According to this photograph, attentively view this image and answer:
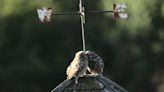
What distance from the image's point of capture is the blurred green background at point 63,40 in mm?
10273

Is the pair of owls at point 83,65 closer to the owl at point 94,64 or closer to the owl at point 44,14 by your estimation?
the owl at point 94,64

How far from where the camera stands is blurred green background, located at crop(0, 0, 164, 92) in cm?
1027

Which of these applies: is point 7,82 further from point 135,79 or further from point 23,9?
point 135,79

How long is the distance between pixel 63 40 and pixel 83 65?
6.78 metres

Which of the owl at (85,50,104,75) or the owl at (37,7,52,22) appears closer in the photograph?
the owl at (85,50,104,75)

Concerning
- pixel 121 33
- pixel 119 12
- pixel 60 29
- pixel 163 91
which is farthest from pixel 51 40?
pixel 119 12

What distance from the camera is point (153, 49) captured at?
11000 mm

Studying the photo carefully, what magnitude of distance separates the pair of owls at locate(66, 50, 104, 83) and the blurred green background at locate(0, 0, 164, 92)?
→ 243 inches

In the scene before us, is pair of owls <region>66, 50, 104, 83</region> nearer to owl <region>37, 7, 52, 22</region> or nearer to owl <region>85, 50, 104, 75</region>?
owl <region>85, 50, 104, 75</region>

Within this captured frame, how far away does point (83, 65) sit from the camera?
151 inches

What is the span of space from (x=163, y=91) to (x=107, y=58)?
1.41 m

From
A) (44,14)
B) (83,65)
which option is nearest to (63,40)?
(44,14)

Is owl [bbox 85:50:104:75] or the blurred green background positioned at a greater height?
owl [bbox 85:50:104:75]

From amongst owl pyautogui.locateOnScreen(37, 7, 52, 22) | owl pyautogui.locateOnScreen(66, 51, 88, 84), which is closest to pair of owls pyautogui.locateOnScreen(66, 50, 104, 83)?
owl pyautogui.locateOnScreen(66, 51, 88, 84)
